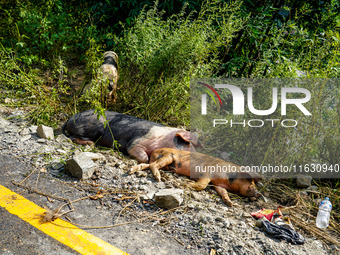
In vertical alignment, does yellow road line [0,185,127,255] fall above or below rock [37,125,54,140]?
below

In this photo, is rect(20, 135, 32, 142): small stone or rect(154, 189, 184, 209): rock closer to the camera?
rect(154, 189, 184, 209): rock

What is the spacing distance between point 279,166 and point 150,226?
1871 millimetres

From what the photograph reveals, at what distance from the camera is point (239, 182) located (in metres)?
3.34

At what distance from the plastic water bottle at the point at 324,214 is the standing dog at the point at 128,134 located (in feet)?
4.91

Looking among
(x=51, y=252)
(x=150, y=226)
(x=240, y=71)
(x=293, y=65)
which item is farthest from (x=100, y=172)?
(x=240, y=71)

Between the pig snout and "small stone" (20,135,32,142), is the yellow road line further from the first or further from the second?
the pig snout

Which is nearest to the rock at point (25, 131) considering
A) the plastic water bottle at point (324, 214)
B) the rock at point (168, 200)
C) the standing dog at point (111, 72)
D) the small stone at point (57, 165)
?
the small stone at point (57, 165)

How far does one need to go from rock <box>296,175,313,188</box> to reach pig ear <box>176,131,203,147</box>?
112 cm

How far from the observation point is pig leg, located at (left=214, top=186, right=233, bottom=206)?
10.1 feet

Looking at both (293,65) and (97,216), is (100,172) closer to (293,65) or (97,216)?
(97,216)

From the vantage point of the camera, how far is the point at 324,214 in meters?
2.99

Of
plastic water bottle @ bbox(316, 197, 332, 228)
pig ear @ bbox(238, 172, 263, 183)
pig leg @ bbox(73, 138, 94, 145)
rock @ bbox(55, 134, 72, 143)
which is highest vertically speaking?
rock @ bbox(55, 134, 72, 143)

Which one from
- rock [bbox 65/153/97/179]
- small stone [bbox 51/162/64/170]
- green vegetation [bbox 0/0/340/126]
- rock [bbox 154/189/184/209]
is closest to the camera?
rock [bbox 154/189/184/209]

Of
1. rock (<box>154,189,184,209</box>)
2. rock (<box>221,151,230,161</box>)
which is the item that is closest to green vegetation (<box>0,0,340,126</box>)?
rock (<box>221,151,230,161</box>)
